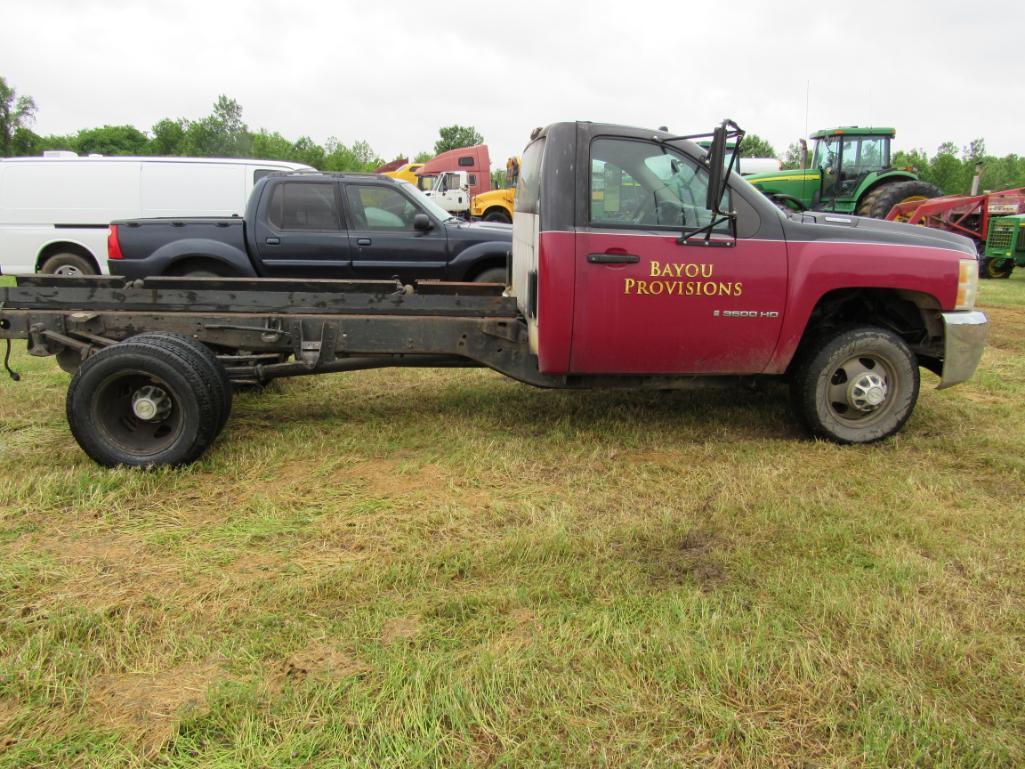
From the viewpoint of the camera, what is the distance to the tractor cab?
16.0 metres

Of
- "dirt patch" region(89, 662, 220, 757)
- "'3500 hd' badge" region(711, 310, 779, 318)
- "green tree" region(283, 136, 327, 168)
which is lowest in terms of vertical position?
"dirt patch" region(89, 662, 220, 757)

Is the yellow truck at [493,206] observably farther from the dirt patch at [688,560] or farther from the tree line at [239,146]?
the tree line at [239,146]

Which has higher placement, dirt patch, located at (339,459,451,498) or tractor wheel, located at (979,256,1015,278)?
tractor wheel, located at (979,256,1015,278)

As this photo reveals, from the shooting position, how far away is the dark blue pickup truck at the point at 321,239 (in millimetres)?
6883

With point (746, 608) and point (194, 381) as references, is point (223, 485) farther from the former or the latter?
point (746, 608)

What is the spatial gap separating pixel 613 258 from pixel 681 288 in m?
0.44

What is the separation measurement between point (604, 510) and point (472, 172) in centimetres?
2265

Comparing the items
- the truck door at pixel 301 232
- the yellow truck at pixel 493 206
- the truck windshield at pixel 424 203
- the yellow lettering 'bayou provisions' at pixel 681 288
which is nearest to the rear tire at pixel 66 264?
the truck door at pixel 301 232

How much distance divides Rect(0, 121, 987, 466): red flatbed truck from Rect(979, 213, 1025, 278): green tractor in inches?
466

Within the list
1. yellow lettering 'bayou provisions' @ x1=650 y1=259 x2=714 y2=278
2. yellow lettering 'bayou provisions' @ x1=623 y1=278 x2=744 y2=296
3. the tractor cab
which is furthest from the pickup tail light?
the tractor cab

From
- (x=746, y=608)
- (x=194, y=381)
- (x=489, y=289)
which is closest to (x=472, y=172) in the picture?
(x=489, y=289)

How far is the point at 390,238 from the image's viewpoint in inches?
285

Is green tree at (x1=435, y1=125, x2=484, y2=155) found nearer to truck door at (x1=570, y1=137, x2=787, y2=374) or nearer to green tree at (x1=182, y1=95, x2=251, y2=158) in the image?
green tree at (x1=182, y1=95, x2=251, y2=158)

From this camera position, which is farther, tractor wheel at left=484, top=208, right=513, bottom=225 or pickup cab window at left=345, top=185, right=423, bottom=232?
tractor wheel at left=484, top=208, right=513, bottom=225
